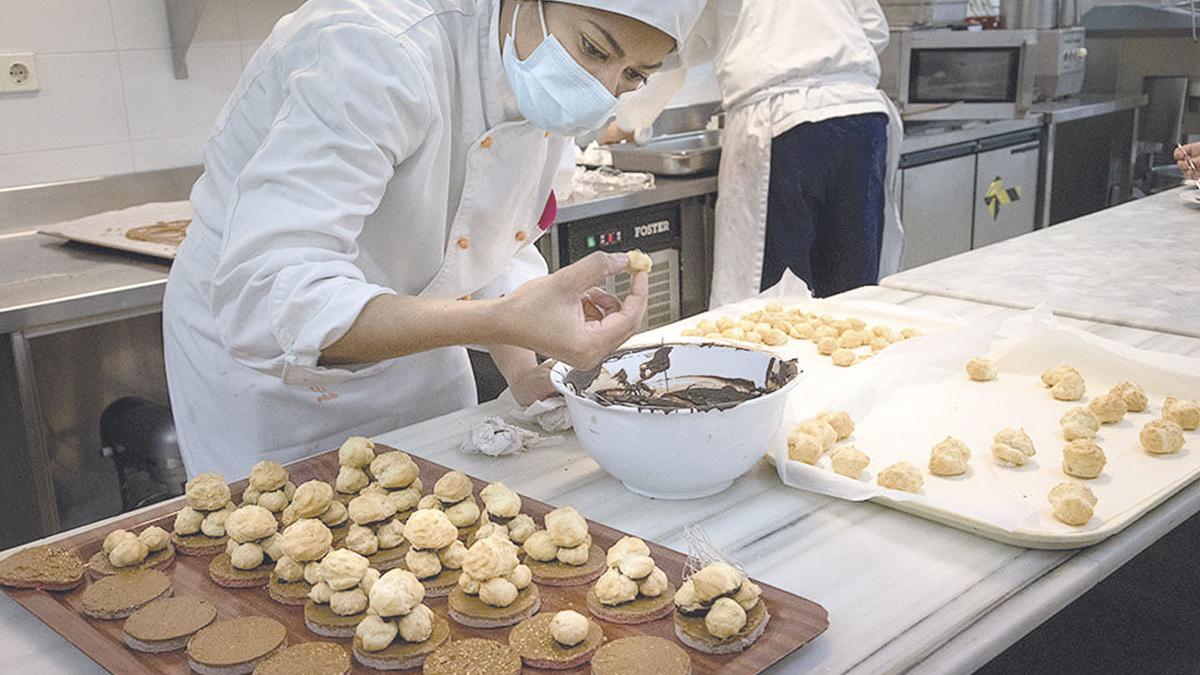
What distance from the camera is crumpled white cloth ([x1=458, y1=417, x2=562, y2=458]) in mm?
1287

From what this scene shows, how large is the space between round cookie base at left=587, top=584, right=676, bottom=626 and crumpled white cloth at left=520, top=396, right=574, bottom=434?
0.45 metres

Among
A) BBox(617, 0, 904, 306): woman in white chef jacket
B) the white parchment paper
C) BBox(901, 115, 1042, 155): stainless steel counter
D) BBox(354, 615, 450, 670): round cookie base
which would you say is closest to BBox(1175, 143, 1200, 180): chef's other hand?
BBox(617, 0, 904, 306): woman in white chef jacket

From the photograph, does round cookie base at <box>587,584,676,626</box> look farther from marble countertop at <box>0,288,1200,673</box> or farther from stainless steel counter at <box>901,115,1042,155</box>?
stainless steel counter at <box>901,115,1042,155</box>

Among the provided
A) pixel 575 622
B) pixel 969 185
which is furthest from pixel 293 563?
pixel 969 185

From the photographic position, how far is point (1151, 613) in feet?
4.95

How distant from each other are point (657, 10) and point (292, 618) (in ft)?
2.36

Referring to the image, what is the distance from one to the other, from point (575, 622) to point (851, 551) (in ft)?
1.06

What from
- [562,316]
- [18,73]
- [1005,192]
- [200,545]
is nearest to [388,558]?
[200,545]

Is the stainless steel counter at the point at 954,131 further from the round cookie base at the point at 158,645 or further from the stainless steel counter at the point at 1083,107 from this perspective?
the round cookie base at the point at 158,645

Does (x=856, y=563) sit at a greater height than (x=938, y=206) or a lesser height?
greater

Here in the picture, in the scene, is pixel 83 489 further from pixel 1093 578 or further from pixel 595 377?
pixel 1093 578

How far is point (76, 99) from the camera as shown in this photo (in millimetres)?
2777

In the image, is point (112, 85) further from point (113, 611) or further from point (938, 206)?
point (938, 206)

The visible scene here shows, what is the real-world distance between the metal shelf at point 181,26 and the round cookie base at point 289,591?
2.19 m
